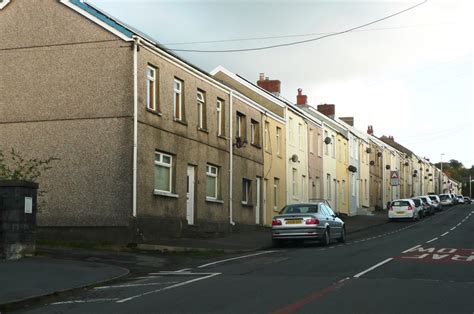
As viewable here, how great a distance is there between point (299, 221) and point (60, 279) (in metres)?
10.9

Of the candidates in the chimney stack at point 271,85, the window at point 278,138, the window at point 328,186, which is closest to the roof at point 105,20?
the window at point 278,138

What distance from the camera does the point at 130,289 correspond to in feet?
38.3

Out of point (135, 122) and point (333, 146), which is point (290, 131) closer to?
point (333, 146)

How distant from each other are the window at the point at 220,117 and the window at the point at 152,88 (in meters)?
5.84

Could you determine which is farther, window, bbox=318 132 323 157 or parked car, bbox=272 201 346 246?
window, bbox=318 132 323 157

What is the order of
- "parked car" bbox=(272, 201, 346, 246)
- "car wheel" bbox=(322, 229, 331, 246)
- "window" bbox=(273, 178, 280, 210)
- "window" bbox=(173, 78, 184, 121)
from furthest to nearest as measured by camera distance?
1. "window" bbox=(273, 178, 280, 210)
2. "window" bbox=(173, 78, 184, 121)
3. "car wheel" bbox=(322, 229, 331, 246)
4. "parked car" bbox=(272, 201, 346, 246)

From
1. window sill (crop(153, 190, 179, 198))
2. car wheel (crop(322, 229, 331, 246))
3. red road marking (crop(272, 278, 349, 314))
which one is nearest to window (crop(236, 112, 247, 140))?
window sill (crop(153, 190, 179, 198))

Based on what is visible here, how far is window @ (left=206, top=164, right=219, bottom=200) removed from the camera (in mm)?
27422

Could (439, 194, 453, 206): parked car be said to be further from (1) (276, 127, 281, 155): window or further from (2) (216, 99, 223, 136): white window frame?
(2) (216, 99, 223, 136): white window frame

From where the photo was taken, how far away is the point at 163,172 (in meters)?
23.6

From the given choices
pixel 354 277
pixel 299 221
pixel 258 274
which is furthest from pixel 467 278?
pixel 299 221

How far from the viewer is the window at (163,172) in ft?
75.8

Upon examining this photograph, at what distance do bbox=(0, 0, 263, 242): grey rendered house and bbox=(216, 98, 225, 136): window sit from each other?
12.9 ft

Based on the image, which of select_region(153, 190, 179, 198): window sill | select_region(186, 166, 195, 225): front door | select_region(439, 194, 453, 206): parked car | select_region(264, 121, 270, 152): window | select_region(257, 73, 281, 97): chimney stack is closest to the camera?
select_region(153, 190, 179, 198): window sill
